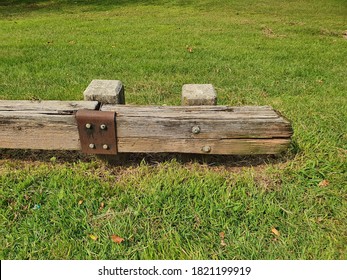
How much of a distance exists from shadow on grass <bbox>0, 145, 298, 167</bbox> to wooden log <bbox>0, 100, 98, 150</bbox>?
0.33 metres

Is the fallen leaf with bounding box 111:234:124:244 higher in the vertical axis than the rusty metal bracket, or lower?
lower

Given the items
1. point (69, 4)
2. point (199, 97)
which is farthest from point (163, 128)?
point (69, 4)

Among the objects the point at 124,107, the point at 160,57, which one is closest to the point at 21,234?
the point at 124,107

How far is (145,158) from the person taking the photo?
2666 millimetres

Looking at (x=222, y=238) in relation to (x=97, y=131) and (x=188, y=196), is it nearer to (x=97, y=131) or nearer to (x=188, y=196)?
(x=188, y=196)

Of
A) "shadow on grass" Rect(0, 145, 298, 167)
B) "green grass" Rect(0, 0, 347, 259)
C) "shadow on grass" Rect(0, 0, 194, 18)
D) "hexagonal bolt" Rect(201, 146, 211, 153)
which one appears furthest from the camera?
"shadow on grass" Rect(0, 0, 194, 18)

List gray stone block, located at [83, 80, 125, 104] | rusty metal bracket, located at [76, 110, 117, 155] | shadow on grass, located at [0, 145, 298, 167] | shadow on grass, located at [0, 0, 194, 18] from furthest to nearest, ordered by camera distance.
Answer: shadow on grass, located at [0, 0, 194, 18], shadow on grass, located at [0, 145, 298, 167], gray stone block, located at [83, 80, 125, 104], rusty metal bracket, located at [76, 110, 117, 155]

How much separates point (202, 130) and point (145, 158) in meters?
0.66

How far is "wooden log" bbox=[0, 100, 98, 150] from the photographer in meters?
2.25

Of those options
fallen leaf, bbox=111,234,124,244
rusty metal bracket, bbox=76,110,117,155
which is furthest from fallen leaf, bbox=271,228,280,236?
rusty metal bracket, bbox=76,110,117,155

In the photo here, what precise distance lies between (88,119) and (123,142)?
29 centimetres

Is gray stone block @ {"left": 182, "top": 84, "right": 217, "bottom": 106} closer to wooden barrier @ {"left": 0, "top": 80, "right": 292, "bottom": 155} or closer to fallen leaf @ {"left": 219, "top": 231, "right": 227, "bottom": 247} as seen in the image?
wooden barrier @ {"left": 0, "top": 80, "right": 292, "bottom": 155}

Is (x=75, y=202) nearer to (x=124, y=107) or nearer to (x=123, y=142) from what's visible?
(x=123, y=142)

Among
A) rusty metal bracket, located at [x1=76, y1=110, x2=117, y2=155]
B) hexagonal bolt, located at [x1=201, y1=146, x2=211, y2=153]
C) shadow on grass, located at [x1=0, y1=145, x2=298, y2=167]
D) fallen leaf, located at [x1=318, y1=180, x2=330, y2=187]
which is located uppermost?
rusty metal bracket, located at [x1=76, y1=110, x2=117, y2=155]
